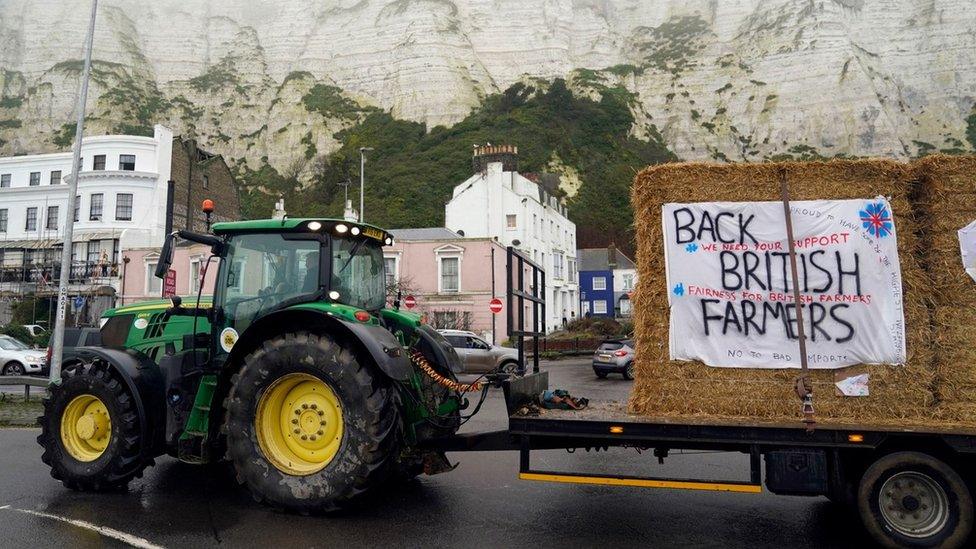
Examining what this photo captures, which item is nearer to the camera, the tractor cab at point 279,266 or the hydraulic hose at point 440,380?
the hydraulic hose at point 440,380

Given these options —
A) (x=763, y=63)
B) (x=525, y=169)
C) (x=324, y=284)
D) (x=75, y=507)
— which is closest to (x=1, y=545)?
(x=75, y=507)

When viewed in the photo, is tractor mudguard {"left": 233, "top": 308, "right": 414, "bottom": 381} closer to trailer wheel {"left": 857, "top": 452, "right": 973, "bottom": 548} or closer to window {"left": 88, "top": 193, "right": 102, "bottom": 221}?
trailer wheel {"left": 857, "top": 452, "right": 973, "bottom": 548}

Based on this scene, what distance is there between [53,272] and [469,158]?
4535cm

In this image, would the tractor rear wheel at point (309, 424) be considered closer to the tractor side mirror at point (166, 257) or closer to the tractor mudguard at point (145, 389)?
the tractor mudguard at point (145, 389)

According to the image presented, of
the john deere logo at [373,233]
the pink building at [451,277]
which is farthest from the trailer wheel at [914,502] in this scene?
the pink building at [451,277]

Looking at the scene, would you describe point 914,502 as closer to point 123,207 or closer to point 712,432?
point 712,432

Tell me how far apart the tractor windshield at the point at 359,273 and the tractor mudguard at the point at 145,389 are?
1986 millimetres

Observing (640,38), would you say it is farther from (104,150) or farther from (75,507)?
(75,507)

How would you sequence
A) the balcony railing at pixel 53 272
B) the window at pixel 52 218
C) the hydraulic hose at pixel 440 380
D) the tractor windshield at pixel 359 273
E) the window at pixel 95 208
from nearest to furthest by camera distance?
1. the hydraulic hose at pixel 440 380
2. the tractor windshield at pixel 359 273
3. the balcony railing at pixel 53 272
4. the window at pixel 95 208
5. the window at pixel 52 218

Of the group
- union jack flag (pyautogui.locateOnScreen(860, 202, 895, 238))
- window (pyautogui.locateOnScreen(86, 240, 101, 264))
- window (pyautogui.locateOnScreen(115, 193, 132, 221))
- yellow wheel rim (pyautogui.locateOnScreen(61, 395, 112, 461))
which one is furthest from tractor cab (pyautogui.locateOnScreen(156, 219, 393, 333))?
window (pyautogui.locateOnScreen(115, 193, 132, 221))

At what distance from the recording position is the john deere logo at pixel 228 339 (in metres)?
5.91

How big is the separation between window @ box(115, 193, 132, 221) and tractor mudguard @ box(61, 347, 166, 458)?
3808cm

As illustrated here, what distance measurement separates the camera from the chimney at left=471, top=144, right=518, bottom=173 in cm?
4650

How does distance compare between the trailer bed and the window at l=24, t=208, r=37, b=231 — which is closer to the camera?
the trailer bed
